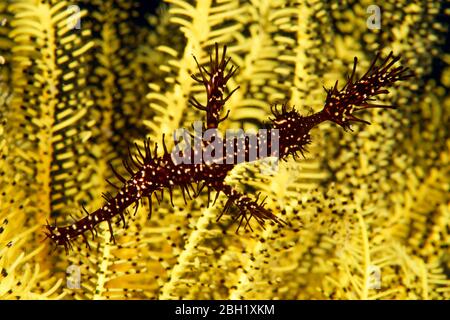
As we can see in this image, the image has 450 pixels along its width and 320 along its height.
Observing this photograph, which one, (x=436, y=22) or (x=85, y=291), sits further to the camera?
(x=436, y=22)

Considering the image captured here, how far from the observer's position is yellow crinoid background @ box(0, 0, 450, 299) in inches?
45.8

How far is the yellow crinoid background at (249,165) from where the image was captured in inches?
45.8

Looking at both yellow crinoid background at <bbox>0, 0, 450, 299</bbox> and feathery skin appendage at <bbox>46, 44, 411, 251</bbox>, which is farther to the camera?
yellow crinoid background at <bbox>0, 0, 450, 299</bbox>

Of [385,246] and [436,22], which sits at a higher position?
[436,22]

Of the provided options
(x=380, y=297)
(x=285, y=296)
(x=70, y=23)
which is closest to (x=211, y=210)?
(x=285, y=296)

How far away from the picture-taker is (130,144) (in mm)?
1291

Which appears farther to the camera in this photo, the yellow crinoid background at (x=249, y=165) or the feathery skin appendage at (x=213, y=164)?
the yellow crinoid background at (x=249, y=165)

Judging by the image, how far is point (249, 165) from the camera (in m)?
1.05

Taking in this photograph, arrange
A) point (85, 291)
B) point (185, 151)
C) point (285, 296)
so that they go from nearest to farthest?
point (185, 151), point (85, 291), point (285, 296)

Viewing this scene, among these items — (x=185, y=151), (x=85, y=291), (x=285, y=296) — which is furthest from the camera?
(x=285, y=296)

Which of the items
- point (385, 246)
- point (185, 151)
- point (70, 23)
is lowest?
point (385, 246)
